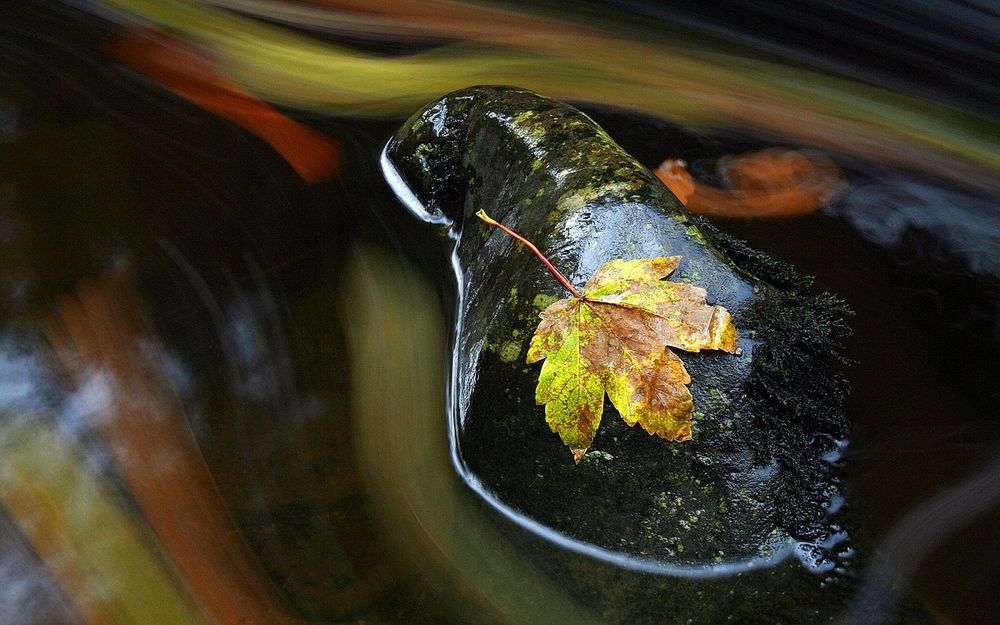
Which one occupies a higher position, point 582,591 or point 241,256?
point 241,256

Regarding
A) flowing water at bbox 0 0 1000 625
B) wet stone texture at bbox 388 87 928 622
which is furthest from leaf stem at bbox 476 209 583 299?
flowing water at bbox 0 0 1000 625

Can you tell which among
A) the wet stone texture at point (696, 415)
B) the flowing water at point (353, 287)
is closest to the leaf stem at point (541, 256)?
the wet stone texture at point (696, 415)

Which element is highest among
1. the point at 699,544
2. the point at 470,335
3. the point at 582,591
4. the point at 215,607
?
the point at 470,335

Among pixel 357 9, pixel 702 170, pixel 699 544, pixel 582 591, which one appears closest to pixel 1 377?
pixel 582 591

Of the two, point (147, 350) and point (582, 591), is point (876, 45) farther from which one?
point (147, 350)

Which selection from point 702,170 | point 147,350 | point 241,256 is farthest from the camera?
point 702,170

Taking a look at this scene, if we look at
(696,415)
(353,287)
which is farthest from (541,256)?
(353,287)

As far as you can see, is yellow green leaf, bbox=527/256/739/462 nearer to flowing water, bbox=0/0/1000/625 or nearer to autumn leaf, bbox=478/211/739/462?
autumn leaf, bbox=478/211/739/462
